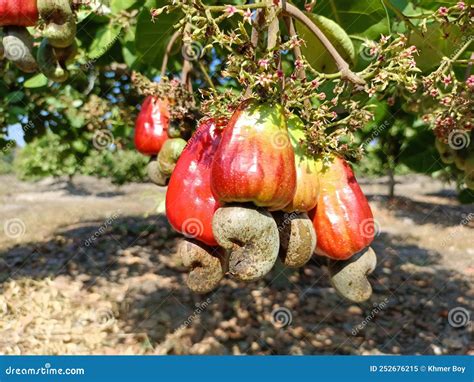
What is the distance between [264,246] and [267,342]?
138 inches

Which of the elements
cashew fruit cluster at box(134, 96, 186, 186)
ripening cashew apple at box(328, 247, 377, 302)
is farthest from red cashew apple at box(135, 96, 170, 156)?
ripening cashew apple at box(328, 247, 377, 302)

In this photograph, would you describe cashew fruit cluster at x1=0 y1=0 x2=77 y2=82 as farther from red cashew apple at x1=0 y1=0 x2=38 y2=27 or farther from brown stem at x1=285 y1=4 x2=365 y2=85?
brown stem at x1=285 y1=4 x2=365 y2=85

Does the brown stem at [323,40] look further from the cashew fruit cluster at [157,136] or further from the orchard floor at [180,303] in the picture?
the orchard floor at [180,303]

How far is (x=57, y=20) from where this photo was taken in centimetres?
117

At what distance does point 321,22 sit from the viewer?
3.85 ft

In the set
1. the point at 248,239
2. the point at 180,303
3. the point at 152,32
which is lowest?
the point at 180,303

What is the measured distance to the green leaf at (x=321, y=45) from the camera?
3.88 ft

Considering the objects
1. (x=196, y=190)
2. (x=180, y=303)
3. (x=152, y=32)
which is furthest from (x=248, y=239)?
(x=180, y=303)

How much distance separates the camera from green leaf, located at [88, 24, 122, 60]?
2.48m

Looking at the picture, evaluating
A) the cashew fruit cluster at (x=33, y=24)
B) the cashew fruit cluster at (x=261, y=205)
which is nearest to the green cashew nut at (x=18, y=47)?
the cashew fruit cluster at (x=33, y=24)

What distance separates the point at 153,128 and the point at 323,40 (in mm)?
970

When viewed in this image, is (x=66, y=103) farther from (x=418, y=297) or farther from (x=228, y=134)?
(x=418, y=297)

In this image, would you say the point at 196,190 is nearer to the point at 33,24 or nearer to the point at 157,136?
the point at 33,24

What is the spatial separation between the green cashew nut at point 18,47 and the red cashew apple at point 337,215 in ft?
2.16
